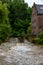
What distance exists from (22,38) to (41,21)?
290 inches

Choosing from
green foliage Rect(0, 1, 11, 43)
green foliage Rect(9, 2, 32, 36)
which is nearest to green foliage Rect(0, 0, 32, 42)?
green foliage Rect(9, 2, 32, 36)

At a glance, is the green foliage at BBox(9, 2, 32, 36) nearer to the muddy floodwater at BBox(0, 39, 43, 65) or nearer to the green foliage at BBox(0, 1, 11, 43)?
the green foliage at BBox(0, 1, 11, 43)

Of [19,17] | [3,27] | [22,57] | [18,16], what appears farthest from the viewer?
[19,17]

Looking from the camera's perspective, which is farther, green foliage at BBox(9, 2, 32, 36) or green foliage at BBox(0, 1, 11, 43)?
green foliage at BBox(9, 2, 32, 36)

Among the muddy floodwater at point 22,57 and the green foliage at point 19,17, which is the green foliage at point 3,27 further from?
the green foliage at point 19,17

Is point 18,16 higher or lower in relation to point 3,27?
lower

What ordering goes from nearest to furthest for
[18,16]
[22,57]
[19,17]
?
[22,57] → [18,16] → [19,17]

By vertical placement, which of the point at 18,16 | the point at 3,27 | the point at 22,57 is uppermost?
the point at 22,57

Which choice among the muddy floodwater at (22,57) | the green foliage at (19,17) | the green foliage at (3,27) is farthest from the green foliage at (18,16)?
the muddy floodwater at (22,57)

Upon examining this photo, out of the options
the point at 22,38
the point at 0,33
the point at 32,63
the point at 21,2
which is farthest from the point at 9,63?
the point at 21,2

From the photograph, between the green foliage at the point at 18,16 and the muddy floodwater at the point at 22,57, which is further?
the green foliage at the point at 18,16

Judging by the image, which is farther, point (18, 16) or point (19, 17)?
point (19, 17)

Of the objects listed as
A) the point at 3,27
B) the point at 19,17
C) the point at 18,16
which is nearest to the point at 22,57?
the point at 3,27

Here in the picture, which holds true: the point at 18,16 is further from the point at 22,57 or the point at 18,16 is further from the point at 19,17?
the point at 22,57
